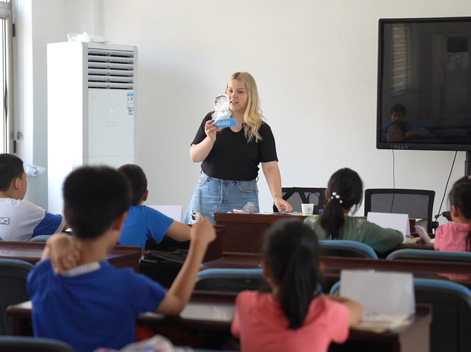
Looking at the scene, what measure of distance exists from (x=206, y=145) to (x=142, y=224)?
139 cm

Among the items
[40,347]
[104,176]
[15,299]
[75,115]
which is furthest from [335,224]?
[75,115]

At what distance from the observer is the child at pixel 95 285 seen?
6.91 feet

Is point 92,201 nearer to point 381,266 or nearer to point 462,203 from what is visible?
point 381,266

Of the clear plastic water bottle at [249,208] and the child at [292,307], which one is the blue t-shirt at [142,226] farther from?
the child at [292,307]

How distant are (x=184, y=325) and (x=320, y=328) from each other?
15.8 inches

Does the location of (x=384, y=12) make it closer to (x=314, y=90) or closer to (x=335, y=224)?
(x=314, y=90)

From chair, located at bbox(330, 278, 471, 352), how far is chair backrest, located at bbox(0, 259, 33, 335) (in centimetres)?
115

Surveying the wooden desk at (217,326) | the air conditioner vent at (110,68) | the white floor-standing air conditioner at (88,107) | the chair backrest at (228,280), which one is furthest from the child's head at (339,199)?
the air conditioner vent at (110,68)

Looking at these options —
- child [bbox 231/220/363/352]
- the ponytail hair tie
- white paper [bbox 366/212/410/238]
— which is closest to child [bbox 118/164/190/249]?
the ponytail hair tie

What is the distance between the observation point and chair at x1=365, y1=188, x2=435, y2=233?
555cm

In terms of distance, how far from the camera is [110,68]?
701 centimetres

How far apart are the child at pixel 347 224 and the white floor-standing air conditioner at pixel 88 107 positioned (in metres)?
3.45

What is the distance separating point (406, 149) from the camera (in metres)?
6.32

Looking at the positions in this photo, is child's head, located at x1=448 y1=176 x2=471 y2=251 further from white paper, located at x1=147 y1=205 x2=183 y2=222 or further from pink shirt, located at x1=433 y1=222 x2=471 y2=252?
white paper, located at x1=147 y1=205 x2=183 y2=222
